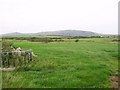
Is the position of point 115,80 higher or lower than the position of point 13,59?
lower

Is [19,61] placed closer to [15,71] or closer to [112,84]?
[15,71]

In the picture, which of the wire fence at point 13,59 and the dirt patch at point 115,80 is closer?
the dirt patch at point 115,80

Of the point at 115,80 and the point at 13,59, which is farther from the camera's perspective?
the point at 13,59

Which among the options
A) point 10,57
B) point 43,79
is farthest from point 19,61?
point 43,79

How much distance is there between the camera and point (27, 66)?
20.1m

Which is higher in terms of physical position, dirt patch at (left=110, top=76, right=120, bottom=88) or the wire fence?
the wire fence

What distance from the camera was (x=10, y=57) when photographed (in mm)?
22156

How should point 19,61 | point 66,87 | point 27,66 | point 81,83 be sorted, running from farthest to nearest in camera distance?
point 19,61
point 27,66
point 81,83
point 66,87

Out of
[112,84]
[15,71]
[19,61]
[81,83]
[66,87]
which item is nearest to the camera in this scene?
[66,87]

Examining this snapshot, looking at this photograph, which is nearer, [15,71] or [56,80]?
[56,80]

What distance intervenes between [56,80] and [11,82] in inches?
132

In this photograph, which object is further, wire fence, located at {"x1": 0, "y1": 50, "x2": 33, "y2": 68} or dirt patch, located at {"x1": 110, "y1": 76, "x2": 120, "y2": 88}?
wire fence, located at {"x1": 0, "y1": 50, "x2": 33, "y2": 68}

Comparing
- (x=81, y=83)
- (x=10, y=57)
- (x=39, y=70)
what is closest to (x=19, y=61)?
(x=10, y=57)

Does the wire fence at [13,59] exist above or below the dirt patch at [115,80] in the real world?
above
